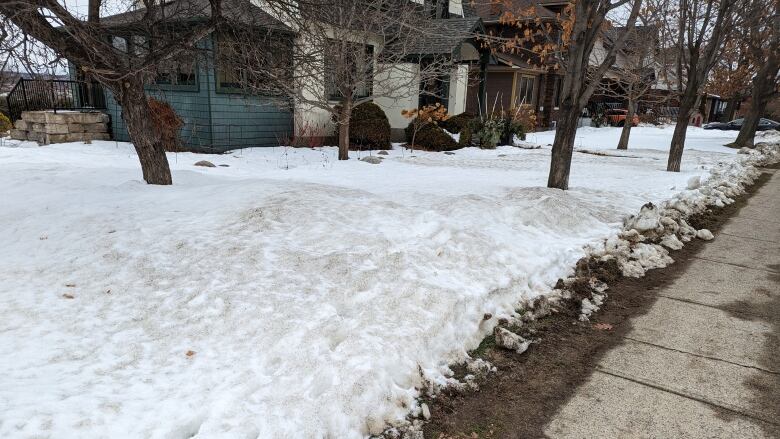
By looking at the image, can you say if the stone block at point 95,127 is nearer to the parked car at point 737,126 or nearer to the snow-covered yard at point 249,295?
the snow-covered yard at point 249,295

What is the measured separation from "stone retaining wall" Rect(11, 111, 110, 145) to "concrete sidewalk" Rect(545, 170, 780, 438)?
14255mm

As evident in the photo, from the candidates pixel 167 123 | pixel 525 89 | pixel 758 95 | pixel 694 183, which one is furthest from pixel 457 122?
pixel 758 95

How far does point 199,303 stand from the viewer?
3.55 meters

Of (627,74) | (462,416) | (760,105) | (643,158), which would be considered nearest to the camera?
(462,416)

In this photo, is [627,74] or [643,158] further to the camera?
[627,74]

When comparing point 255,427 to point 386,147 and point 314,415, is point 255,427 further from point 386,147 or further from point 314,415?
point 386,147

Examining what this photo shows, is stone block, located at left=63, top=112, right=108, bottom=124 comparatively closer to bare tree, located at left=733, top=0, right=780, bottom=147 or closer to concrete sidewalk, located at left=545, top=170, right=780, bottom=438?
concrete sidewalk, located at left=545, top=170, right=780, bottom=438

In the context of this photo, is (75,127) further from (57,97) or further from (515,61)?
(515,61)

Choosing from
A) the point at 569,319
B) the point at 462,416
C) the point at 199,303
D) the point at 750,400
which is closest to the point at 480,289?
the point at 569,319

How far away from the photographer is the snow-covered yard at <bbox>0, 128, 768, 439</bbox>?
8.57 ft

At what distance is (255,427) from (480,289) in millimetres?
2207

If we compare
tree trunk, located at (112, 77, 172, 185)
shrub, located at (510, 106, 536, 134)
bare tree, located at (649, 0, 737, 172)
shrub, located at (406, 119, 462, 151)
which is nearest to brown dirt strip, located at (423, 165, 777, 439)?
tree trunk, located at (112, 77, 172, 185)

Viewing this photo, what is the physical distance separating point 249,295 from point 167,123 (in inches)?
390

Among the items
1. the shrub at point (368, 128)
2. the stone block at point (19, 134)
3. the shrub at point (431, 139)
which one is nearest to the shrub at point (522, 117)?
the shrub at point (431, 139)
